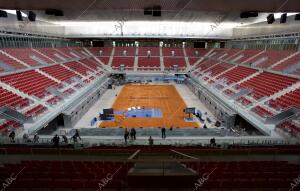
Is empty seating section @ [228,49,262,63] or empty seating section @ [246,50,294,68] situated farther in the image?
empty seating section @ [228,49,262,63]

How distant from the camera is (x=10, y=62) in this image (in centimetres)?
2533

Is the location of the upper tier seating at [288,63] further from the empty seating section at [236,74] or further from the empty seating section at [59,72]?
the empty seating section at [59,72]

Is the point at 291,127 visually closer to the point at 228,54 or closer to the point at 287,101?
the point at 287,101

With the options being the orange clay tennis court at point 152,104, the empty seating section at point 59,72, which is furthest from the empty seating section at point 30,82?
the orange clay tennis court at point 152,104

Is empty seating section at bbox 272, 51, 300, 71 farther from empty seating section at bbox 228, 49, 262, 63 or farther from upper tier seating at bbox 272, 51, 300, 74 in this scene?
empty seating section at bbox 228, 49, 262, 63

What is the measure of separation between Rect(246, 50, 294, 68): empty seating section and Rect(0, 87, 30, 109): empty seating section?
27058 mm

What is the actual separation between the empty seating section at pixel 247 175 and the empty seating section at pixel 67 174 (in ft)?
8.61

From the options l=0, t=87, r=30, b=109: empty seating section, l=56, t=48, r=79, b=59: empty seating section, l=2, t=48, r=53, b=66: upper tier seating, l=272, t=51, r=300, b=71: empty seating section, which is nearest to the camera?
l=0, t=87, r=30, b=109: empty seating section

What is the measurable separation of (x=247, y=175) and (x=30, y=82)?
22.5 meters

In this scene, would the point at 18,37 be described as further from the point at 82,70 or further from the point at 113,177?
the point at 113,177

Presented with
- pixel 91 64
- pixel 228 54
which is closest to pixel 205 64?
pixel 228 54

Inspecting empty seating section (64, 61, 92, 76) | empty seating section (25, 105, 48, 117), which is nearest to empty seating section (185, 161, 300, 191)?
empty seating section (25, 105, 48, 117)

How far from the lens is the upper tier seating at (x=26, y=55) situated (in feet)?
91.9

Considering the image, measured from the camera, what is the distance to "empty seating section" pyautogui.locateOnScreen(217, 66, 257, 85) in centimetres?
3014
